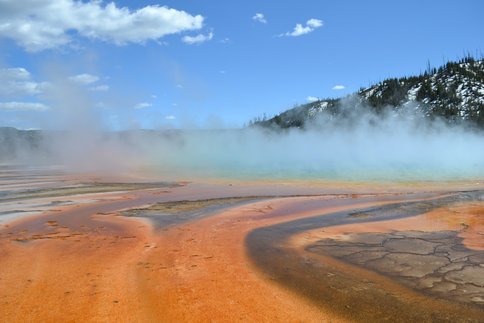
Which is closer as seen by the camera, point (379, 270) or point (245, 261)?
point (379, 270)

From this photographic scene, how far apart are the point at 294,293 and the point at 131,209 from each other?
7.16 meters

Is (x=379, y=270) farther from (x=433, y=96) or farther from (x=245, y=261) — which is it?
(x=433, y=96)

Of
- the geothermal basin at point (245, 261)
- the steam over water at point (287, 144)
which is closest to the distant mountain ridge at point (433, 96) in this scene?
the steam over water at point (287, 144)

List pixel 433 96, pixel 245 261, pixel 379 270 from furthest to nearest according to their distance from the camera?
pixel 433 96, pixel 245 261, pixel 379 270

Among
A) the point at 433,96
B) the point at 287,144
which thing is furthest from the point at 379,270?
the point at 433,96

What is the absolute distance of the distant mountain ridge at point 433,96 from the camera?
70.2 meters

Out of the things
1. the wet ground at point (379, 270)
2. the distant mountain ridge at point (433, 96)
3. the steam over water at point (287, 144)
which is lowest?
the wet ground at point (379, 270)

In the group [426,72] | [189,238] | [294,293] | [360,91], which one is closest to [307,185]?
[189,238]

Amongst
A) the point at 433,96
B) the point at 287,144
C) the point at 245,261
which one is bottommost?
the point at 245,261

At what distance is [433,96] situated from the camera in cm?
7844

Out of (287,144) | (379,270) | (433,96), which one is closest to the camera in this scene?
(379,270)

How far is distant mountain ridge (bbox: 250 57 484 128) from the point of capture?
70.2 m

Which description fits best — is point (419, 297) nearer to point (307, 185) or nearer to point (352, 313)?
point (352, 313)

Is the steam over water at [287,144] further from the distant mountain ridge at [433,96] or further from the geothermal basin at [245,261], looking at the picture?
the geothermal basin at [245,261]
